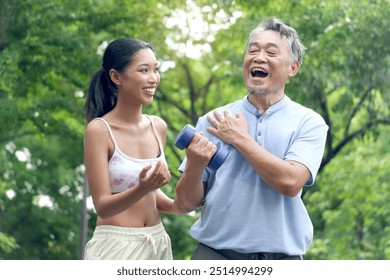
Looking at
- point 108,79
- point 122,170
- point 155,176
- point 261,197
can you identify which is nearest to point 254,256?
point 261,197

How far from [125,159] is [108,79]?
49 centimetres

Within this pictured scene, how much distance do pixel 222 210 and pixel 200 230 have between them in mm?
161

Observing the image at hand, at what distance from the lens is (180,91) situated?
733 inches

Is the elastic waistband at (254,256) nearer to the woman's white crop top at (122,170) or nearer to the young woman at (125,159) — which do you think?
the young woman at (125,159)

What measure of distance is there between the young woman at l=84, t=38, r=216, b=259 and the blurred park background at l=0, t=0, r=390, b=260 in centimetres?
632

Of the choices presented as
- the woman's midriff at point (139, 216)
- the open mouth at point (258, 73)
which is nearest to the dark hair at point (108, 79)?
the woman's midriff at point (139, 216)

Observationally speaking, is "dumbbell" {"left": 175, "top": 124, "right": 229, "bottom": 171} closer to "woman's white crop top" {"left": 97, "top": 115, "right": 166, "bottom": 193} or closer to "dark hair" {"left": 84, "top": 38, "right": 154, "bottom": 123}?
"woman's white crop top" {"left": 97, "top": 115, "right": 166, "bottom": 193}

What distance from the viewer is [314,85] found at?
45.3 ft

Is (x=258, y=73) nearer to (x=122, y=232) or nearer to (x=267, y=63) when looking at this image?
(x=267, y=63)

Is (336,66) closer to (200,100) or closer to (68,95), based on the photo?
(68,95)

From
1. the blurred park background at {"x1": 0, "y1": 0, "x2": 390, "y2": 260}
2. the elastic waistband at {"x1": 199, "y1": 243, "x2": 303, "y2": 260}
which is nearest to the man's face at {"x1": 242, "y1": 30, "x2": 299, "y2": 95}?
the elastic waistband at {"x1": 199, "y1": 243, "x2": 303, "y2": 260}

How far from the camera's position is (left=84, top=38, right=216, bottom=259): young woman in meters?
4.45

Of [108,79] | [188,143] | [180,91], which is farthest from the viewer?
[180,91]

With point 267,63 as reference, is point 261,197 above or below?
below
